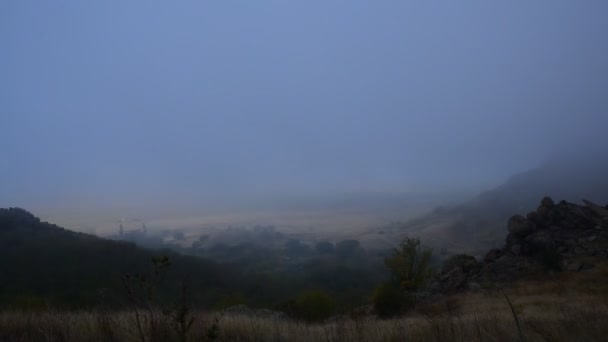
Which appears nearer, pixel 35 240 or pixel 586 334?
pixel 586 334

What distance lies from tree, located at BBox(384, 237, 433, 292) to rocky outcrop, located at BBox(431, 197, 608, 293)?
287cm

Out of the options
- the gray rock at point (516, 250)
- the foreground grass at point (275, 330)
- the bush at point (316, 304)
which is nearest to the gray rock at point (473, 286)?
the gray rock at point (516, 250)

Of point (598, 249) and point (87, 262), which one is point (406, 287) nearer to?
point (598, 249)

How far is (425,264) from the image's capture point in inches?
1847

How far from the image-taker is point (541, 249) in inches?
1447

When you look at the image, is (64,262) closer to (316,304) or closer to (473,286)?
(316,304)

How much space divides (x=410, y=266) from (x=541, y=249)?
12.9 m

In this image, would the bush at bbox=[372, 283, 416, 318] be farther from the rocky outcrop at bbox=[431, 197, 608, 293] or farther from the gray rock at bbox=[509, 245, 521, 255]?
the gray rock at bbox=[509, 245, 521, 255]

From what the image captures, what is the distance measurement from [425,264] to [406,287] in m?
5.54

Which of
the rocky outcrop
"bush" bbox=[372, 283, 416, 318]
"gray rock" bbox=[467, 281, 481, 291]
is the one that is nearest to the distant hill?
"bush" bbox=[372, 283, 416, 318]

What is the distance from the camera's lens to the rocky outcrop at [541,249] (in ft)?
112

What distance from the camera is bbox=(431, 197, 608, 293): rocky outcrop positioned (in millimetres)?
34188

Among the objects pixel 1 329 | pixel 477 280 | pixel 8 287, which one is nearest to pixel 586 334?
pixel 1 329

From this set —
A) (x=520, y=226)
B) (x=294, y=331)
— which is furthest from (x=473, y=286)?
(x=294, y=331)
